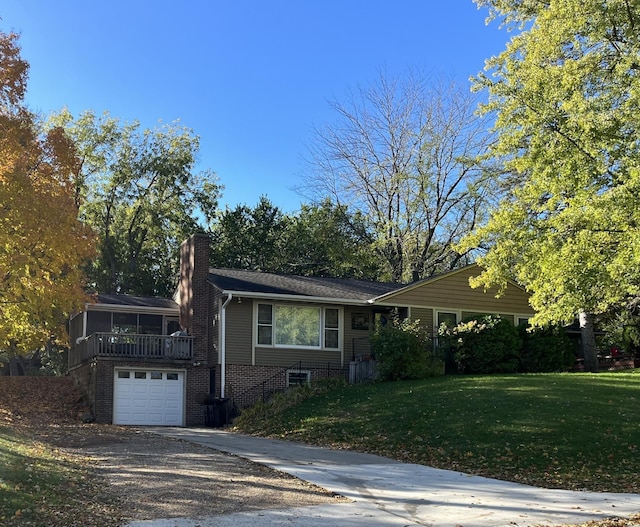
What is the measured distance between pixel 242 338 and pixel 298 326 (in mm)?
2257

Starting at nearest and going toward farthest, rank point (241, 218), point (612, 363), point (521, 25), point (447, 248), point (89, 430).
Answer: point (89, 430)
point (521, 25)
point (612, 363)
point (447, 248)
point (241, 218)

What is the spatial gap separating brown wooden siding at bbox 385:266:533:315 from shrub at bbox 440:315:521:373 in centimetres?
173

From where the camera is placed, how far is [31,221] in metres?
16.2

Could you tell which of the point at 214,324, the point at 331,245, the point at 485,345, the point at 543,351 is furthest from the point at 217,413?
the point at 331,245

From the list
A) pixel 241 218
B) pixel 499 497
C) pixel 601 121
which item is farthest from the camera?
pixel 241 218

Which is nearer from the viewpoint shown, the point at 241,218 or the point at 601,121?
the point at 601,121

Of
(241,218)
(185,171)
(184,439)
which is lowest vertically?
(184,439)

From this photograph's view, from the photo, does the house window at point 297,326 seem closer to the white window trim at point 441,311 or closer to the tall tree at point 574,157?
the white window trim at point 441,311

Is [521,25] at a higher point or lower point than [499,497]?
higher

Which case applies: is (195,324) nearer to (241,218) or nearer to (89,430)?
(89,430)

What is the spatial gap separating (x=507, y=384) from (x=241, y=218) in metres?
24.6

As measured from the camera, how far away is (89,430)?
1848 centimetres

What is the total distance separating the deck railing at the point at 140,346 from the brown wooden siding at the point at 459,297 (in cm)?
760

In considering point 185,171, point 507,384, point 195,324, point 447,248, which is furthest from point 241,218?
point 507,384
